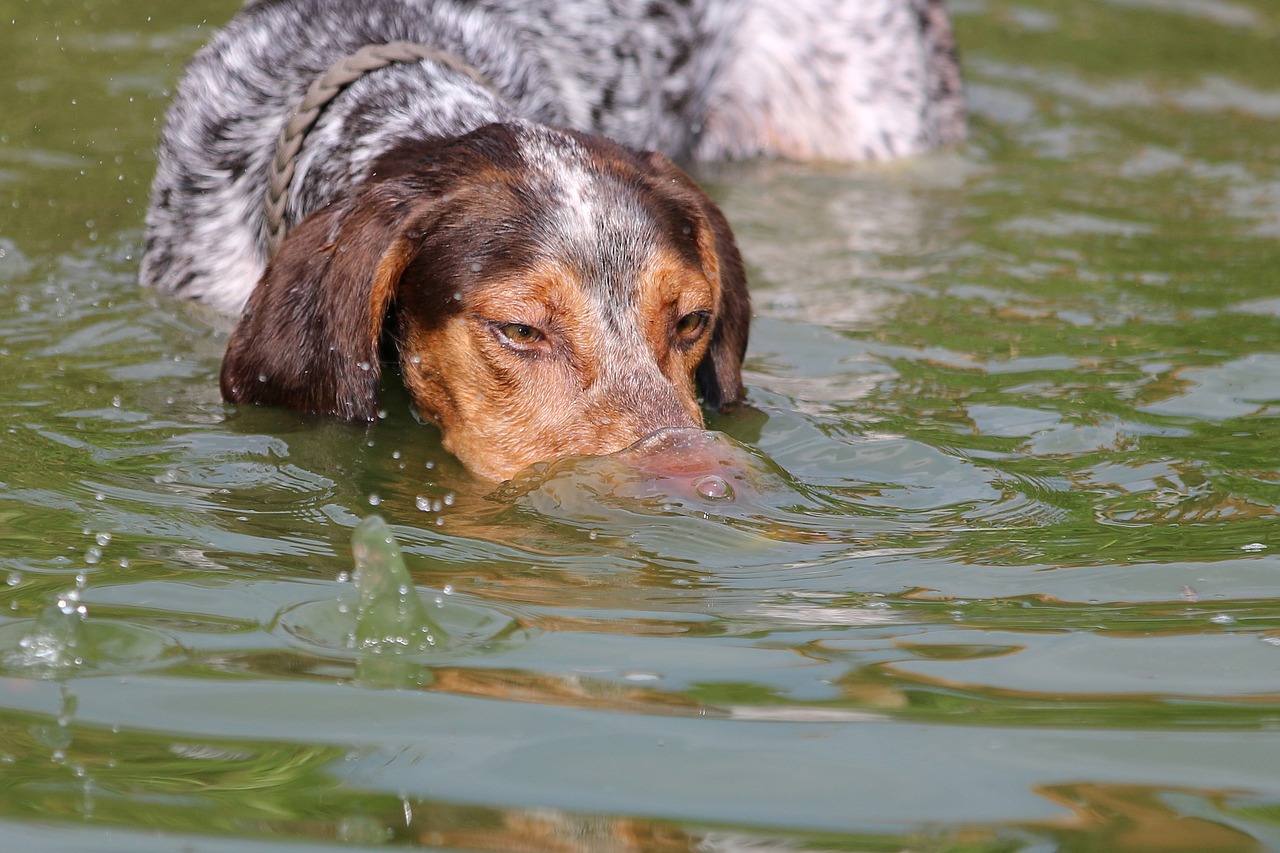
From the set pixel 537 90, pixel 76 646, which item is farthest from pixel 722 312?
pixel 76 646

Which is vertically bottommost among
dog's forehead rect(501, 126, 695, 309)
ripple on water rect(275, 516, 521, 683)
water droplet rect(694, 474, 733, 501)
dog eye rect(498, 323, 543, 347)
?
ripple on water rect(275, 516, 521, 683)

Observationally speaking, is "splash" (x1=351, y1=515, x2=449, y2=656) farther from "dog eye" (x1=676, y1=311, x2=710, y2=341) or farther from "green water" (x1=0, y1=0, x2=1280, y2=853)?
"dog eye" (x1=676, y1=311, x2=710, y2=341)

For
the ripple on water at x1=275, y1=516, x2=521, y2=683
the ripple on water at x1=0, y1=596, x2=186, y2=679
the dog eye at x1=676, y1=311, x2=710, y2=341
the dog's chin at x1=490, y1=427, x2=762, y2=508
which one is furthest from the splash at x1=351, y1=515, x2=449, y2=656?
the dog eye at x1=676, y1=311, x2=710, y2=341

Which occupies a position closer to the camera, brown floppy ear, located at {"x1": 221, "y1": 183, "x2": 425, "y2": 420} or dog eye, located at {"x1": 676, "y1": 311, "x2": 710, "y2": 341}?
brown floppy ear, located at {"x1": 221, "y1": 183, "x2": 425, "y2": 420}

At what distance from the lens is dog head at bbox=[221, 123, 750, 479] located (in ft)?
13.8

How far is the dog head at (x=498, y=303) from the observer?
13.8 feet

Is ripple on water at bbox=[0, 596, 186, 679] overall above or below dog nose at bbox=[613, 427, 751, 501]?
below

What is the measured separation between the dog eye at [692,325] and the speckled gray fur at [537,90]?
1.00 metres

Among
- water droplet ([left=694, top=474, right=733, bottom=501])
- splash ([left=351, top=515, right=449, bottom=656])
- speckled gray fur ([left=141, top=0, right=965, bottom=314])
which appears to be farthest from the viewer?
speckled gray fur ([left=141, top=0, right=965, bottom=314])

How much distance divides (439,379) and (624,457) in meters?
0.74

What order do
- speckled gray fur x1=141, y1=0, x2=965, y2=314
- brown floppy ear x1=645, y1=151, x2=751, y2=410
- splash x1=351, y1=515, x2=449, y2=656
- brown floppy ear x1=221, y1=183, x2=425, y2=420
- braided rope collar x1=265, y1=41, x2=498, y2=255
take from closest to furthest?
1. splash x1=351, y1=515, x2=449, y2=656
2. brown floppy ear x1=221, y1=183, x2=425, y2=420
3. brown floppy ear x1=645, y1=151, x2=751, y2=410
4. braided rope collar x1=265, y1=41, x2=498, y2=255
5. speckled gray fur x1=141, y1=0, x2=965, y2=314

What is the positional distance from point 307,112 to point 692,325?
1.50m

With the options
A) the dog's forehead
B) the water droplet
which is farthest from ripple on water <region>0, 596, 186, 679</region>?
the dog's forehead

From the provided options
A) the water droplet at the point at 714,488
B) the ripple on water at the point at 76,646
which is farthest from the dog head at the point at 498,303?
the ripple on water at the point at 76,646
